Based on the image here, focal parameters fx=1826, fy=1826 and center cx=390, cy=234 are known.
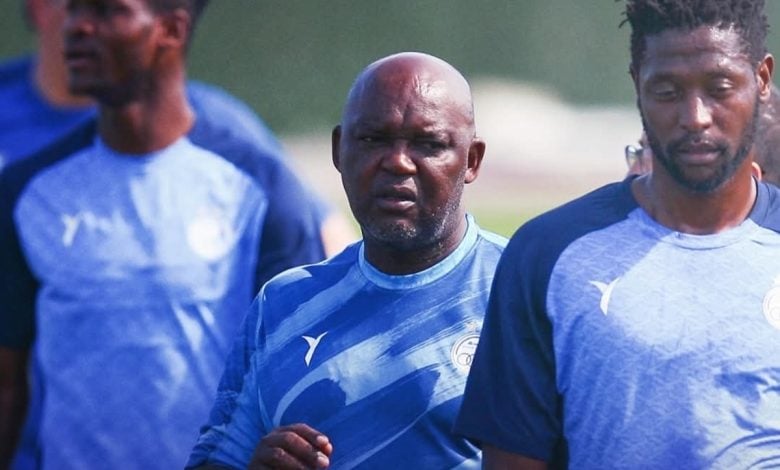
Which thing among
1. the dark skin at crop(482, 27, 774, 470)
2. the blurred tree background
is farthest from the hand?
the blurred tree background

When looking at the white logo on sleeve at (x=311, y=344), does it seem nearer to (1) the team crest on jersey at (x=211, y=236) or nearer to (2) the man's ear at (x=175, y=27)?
(1) the team crest on jersey at (x=211, y=236)

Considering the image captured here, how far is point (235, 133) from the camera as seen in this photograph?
5379 mm

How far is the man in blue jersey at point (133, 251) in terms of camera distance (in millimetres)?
5129

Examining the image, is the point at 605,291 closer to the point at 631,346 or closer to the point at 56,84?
the point at 631,346

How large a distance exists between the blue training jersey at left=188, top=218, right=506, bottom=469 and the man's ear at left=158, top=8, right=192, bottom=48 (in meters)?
1.85

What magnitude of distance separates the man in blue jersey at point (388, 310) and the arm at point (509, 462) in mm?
202

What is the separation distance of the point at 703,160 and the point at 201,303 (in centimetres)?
224

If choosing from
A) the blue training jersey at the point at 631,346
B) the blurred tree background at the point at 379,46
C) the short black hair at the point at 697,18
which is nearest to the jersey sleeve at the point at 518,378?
the blue training jersey at the point at 631,346

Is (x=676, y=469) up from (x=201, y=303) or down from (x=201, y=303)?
up

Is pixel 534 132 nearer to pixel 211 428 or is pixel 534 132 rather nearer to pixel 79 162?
pixel 79 162

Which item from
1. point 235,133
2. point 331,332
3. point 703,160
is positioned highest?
point 703,160

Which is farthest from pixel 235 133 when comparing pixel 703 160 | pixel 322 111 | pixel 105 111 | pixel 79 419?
pixel 322 111

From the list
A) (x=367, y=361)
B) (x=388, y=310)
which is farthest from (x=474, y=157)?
(x=367, y=361)

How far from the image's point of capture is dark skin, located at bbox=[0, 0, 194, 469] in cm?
523
